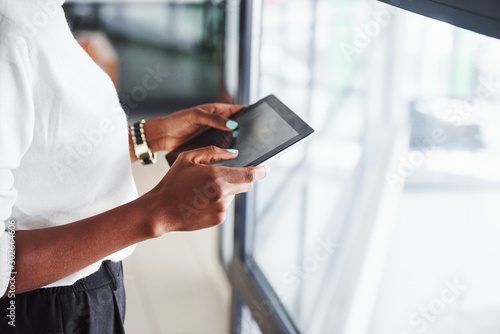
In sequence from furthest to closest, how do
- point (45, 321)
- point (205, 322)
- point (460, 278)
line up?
point (205, 322) → point (460, 278) → point (45, 321)

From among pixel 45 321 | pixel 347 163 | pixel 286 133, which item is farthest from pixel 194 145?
pixel 347 163

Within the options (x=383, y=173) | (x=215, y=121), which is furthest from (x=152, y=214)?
(x=383, y=173)

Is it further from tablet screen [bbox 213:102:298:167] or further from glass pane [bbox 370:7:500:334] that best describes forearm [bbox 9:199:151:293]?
glass pane [bbox 370:7:500:334]

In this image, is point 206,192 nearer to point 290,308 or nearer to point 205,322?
point 290,308

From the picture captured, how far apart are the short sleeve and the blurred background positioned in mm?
719

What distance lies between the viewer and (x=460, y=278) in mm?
1119

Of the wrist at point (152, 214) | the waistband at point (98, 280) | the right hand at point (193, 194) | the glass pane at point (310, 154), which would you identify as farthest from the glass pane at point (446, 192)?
the waistband at point (98, 280)

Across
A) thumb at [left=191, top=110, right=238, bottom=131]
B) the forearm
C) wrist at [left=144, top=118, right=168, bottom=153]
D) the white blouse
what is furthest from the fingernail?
the forearm

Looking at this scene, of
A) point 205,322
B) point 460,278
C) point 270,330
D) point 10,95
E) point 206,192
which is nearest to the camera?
Answer: point 10,95

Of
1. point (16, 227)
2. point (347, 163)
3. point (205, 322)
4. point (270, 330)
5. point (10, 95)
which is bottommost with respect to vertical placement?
point (205, 322)

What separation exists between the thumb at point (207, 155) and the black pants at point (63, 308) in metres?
0.30

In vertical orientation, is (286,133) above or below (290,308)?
above

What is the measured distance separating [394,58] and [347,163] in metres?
0.49

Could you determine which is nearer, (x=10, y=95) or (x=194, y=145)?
(x=10, y=95)
